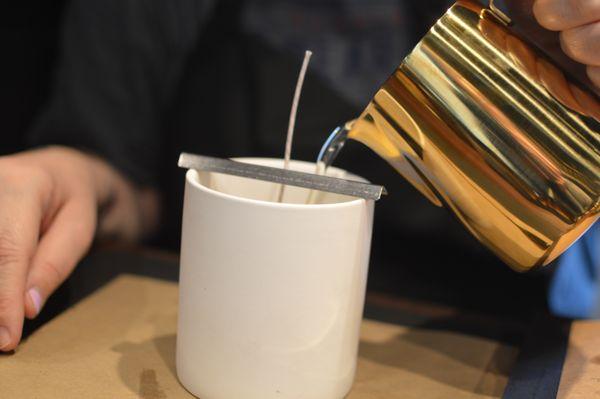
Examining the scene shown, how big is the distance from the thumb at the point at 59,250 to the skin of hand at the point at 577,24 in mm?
388

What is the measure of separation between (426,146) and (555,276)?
458 mm

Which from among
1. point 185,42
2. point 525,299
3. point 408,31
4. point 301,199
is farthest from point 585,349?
point 185,42

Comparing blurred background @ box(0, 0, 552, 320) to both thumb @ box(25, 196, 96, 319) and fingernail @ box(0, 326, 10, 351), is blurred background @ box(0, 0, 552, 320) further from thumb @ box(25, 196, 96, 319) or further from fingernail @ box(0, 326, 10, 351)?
fingernail @ box(0, 326, 10, 351)

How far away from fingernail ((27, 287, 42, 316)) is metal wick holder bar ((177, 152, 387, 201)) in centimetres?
15

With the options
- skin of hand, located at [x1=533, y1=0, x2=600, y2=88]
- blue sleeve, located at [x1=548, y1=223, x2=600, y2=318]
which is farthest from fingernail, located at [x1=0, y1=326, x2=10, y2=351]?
blue sleeve, located at [x1=548, y1=223, x2=600, y2=318]

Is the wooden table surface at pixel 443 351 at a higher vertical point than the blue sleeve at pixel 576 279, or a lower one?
higher

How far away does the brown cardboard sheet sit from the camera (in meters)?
0.47

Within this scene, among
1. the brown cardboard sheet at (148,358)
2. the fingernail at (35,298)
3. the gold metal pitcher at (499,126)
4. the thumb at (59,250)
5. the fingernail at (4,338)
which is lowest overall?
the brown cardboard sheet at (148,358)

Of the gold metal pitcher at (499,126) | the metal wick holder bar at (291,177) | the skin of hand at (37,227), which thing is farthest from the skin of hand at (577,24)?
the skin of hand at (37,227)

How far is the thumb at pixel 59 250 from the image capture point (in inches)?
21.0

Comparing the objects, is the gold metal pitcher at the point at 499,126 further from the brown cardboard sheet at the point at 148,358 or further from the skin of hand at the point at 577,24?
the brown cardboard sheet at the point at 148,358

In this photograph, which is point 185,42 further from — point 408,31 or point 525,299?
point 525,299

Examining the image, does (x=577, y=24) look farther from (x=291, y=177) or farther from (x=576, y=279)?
(x=576, y=279)

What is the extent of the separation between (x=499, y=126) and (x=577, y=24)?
0.08m
